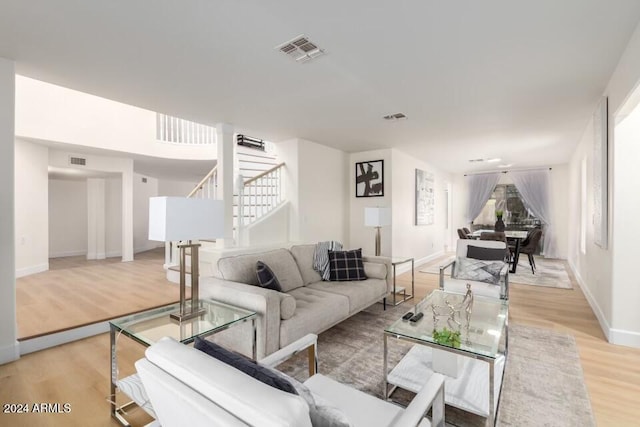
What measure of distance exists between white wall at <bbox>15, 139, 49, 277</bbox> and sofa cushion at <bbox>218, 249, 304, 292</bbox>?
16.5 feet

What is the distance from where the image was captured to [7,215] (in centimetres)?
249

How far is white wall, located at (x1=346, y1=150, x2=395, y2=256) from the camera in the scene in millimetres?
5777

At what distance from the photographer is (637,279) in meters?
2.79

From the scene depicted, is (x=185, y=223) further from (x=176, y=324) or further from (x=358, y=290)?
(x=358, y=290)

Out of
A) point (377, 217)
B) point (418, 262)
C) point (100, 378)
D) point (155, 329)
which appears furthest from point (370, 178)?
point (100, 378)

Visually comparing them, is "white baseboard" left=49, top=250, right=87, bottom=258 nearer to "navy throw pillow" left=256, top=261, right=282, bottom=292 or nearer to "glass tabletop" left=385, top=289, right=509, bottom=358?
"navy throw pillow" left=256, top=261, right=282, bottom=292

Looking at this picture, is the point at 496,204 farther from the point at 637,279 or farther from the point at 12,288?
the point at 12,288

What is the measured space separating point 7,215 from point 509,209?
10.1m

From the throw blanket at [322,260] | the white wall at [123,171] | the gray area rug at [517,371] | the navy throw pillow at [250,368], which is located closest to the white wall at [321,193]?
the throw blanket at [322,260]

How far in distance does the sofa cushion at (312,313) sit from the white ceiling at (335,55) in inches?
82.1

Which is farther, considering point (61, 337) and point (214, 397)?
point (61, 337)

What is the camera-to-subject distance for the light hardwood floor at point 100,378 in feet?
6.10

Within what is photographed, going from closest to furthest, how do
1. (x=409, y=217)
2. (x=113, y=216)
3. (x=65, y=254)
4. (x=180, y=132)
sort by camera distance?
1. (x=409, y=217)
2. (x=180, y=132)
3. (x=65, y=254)
4. (x=113, y=216)

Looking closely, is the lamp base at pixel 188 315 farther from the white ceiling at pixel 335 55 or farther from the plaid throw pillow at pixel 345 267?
the white ceiling at pixel 335 55
